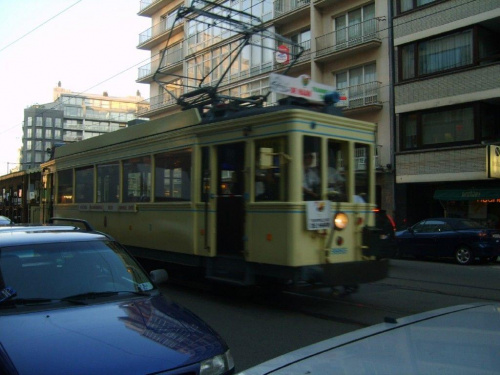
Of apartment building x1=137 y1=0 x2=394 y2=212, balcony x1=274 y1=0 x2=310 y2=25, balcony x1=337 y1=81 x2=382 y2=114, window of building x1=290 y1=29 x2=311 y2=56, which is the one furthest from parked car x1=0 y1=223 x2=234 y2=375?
balcony x1=274 y1=0 x2=310 y2=25

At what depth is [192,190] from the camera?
346 inches

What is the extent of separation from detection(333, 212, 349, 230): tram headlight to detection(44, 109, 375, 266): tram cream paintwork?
0.11 m

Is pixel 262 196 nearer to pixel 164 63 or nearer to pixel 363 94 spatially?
pixel 363 94

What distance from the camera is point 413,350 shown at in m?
2.18

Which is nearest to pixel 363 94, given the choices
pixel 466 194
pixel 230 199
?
pixel 466 194

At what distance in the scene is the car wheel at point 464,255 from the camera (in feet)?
50.6

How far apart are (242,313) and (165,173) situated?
340 cm

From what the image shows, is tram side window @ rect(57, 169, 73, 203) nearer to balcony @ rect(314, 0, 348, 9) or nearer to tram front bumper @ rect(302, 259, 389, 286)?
tram front bumper @ rect(302, 259, 389, 286)

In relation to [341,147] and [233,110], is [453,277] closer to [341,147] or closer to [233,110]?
[341,147]

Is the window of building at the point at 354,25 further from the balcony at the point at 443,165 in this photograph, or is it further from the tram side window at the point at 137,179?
the tram side window at the point at 137,179

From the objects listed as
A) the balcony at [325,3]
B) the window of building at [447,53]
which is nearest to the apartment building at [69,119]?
the balcony at [325,3]

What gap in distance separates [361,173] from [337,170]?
682 mm

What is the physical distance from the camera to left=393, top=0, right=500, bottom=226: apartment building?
20359 millimetres

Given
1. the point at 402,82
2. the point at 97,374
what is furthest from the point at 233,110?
the point at 402,82
